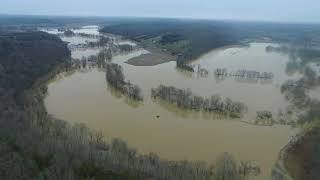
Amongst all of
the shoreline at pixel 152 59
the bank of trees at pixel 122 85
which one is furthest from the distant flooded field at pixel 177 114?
the shoreline at pixel 152 59

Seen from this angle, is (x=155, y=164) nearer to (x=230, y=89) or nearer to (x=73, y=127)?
(x=73, y=127)

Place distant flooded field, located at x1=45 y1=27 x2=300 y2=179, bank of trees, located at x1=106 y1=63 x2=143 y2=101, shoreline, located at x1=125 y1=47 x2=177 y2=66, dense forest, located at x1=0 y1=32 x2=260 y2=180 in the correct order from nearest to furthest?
dense forest, located at x1=0 y1=32 x2=260 y2=180, distant flooded field, located at x1=45 y1=27 x2=300 y2=179, bank of trees, located at x1=106 y1=63 x2=143 y2=101, shoreline, located at x1=125 y1=47 x2=177 y2=66

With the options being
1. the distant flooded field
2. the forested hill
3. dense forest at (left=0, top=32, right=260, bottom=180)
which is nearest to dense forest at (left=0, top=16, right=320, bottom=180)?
dense forest at (left=0, top=32, right=260, bottom=180)

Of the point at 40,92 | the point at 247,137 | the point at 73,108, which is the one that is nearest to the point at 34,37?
the point at 40,92

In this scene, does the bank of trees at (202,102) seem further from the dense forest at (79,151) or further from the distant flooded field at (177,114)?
the dense forest at (79,151)

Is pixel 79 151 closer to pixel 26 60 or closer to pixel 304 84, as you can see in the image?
pixel 304 84

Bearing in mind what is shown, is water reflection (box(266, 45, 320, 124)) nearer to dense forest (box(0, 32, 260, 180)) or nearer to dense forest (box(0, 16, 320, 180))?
dense forest (box(0, 16, 320, 180))

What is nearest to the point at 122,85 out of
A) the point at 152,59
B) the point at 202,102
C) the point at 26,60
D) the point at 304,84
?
the point at 202,102
